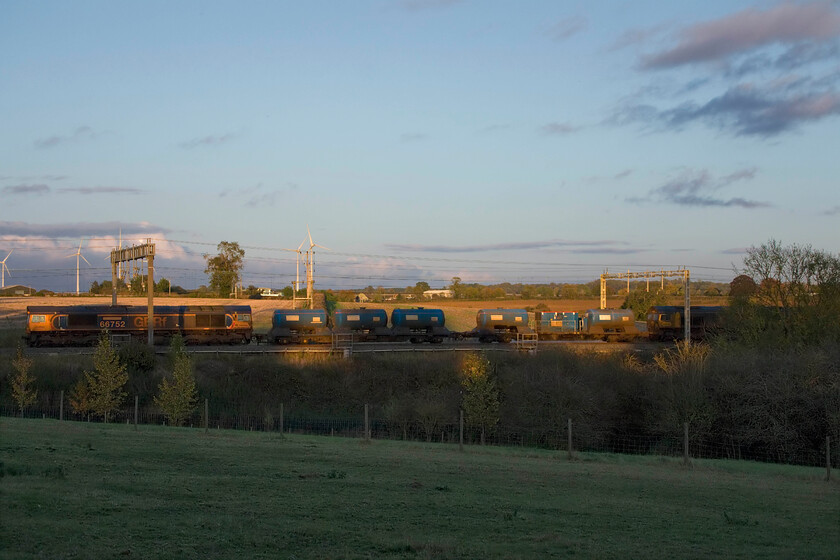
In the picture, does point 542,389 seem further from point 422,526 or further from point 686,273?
point 422,526

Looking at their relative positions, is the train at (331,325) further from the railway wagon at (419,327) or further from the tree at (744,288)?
the tree at (744,288)

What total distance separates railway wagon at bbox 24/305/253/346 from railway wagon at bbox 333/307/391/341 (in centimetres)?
790

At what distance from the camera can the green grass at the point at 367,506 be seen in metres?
10.3

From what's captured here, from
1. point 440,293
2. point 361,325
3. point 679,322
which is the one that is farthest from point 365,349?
point 440,293

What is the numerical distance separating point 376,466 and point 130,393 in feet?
114

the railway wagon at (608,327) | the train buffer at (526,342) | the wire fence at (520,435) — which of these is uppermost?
the railway wagon at (608,327)

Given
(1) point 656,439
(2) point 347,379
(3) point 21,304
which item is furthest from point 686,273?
(3) point 21,304

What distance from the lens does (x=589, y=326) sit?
231ft

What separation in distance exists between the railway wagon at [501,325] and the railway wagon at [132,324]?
2049 cm

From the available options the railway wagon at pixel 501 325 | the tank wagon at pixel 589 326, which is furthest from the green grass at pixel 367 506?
the tank wagon at pixel 589 326

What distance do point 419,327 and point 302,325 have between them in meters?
10.2

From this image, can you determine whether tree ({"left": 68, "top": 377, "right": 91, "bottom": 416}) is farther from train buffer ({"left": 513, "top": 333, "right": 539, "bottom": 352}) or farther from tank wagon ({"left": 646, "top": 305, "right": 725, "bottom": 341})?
tank wagon ({"left": 646, "top": 305, "right": 725, "bottom": 341})

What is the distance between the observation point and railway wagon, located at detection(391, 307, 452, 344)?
220 ft

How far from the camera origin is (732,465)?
2572cm
